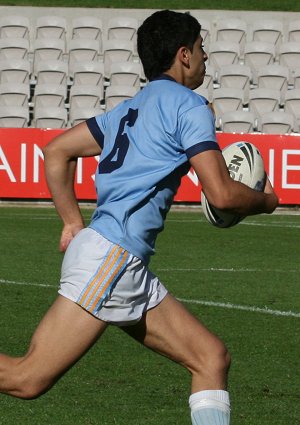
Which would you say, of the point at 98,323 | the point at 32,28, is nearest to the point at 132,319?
the point at 98,323

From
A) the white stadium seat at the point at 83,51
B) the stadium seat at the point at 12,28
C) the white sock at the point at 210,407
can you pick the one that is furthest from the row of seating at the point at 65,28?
the white sock at the point at 210,407

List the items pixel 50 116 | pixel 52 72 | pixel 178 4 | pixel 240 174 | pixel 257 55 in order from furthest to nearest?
1. pixel 178 4
2. pixel 257 55
3. pixel 52 72
4. pixel 50 116
5. pixel 240 174

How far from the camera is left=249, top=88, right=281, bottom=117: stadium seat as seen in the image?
24109 mm

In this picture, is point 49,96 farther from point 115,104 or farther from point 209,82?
point 209,82

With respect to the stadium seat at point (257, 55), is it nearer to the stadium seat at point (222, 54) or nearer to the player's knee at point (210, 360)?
the stadium seat at point (222, 54)

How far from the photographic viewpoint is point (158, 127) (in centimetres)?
448

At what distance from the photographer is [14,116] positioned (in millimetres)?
23062

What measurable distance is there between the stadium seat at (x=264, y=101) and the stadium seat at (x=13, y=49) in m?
5.17

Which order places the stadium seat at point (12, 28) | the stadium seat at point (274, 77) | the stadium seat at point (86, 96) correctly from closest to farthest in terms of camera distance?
1. the stadium seat at point (86, 96)
2. the stadium seat at point (274, 77)
3. the stadium seat at point (12, 28)

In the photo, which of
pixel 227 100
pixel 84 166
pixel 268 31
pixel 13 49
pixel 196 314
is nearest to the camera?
pixel 196 314

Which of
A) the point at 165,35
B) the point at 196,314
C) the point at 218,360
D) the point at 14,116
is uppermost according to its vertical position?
the point at 165,35

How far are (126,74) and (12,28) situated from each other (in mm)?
3514

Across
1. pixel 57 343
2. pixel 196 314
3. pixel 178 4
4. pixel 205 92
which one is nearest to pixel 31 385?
pixel 57 343

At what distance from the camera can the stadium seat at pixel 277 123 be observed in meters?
22.6
